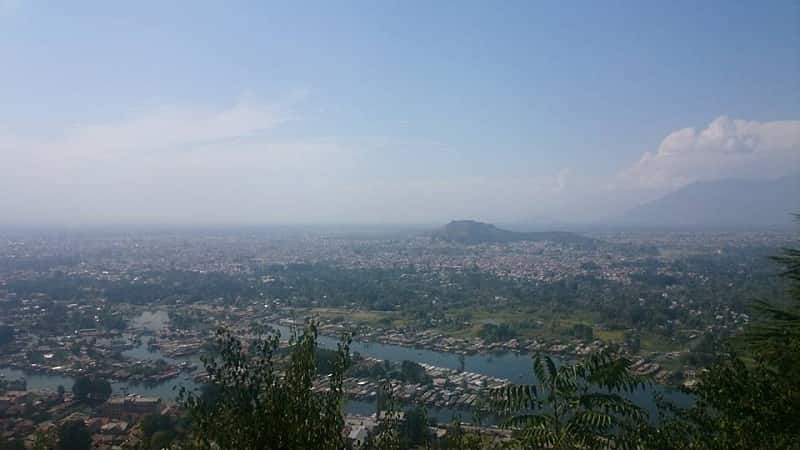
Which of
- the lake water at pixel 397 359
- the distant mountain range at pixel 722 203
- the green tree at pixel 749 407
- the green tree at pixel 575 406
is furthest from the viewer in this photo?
the distant mountain range at pixel 722 203

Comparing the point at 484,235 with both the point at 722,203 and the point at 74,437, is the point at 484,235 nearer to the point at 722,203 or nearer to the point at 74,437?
the point at 74,437

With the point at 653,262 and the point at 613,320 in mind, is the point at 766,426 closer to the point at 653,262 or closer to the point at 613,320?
the point at 613,320

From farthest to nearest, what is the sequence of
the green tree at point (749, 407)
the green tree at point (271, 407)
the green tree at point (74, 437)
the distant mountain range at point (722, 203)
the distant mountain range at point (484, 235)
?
1. the distant mountain range at point (722, 203)
2. the distant mountain range at point (484, 235)
3. the green tree at point (74, 437)
4. the green tree at point (749, 407)
5. the green tree at point (271, 407)

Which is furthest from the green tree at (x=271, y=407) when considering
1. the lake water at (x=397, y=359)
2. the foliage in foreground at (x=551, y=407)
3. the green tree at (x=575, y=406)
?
the lake water at (x=397, y=359)

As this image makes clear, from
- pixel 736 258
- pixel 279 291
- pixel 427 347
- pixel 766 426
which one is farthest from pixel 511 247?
pixel 766 426

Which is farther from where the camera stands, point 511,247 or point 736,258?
point 511,247

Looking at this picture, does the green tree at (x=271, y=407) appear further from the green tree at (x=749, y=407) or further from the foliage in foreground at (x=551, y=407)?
the green tree at (x=749, y=407)
